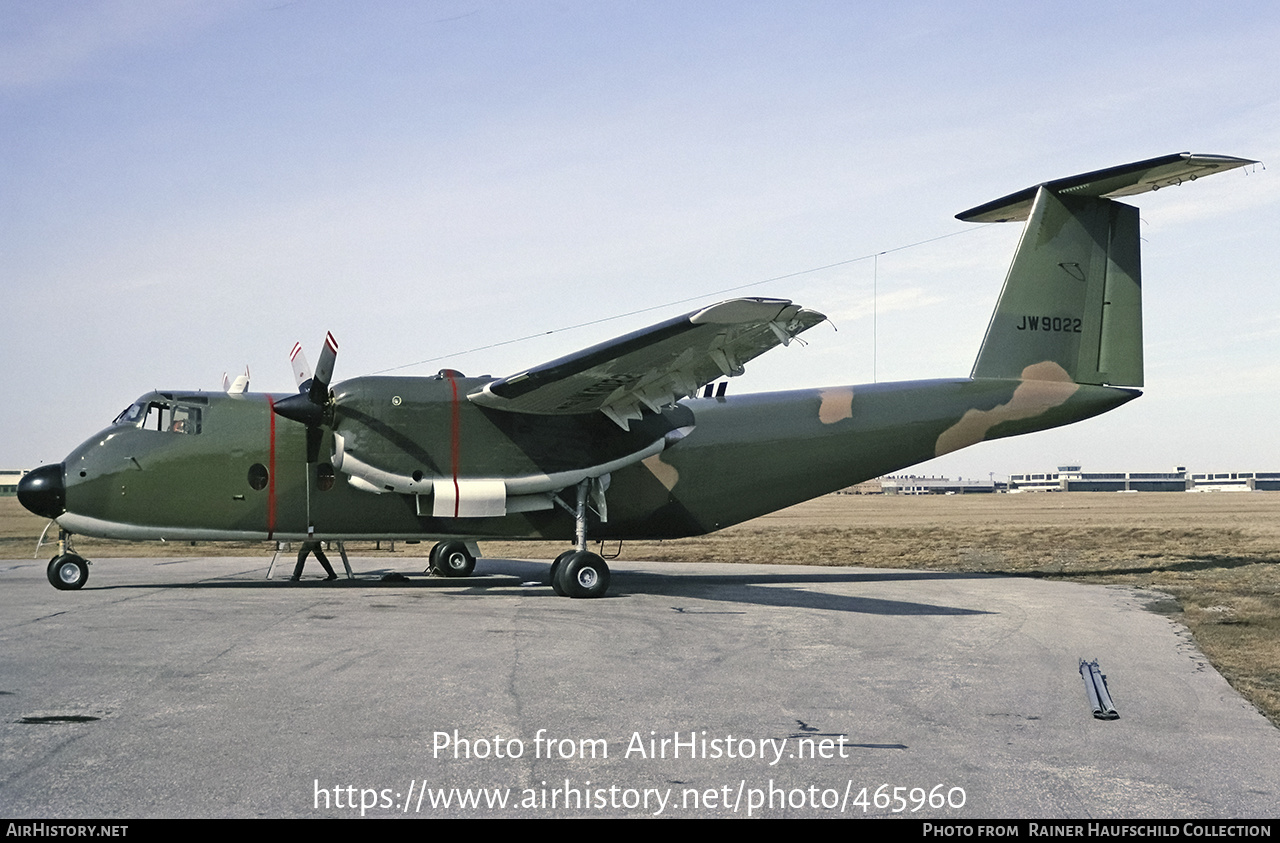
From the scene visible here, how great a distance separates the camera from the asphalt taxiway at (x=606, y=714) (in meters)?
5.89

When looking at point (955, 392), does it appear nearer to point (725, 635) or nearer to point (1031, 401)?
point (1031, 401)

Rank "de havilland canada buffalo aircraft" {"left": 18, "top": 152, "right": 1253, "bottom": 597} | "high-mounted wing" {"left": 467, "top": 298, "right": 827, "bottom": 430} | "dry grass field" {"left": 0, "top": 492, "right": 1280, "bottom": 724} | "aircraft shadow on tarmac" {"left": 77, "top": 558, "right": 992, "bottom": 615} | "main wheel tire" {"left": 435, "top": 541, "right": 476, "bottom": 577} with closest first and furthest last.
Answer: "dry grass field" {"left": 0, "top": 492, "right": 1280, "bottom": 724}, "high-mounted wing" {"left": 467, "top": 298, "right": 827, "bottom": 430}, "aircraft shadow on tarmac" {"left": 77, "top": 558, "right": 992, "bottom": 615}, "de havilland canada buffalo aircraft" {"left": 18, "top": 152, "right": 1253, "bottom": 597}, "main wheel tire" {"left": 435, "top": 541, "right": 476, "bottom": 577}

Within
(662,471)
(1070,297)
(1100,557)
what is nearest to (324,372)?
(662,471)

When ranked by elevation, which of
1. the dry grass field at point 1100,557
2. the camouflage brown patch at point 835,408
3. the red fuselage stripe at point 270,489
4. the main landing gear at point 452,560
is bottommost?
the dry grass field at point 1100,557

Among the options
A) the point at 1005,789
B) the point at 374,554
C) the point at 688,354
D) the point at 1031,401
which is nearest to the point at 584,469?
the point at 688,354

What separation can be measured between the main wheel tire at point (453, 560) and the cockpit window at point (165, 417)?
240 inches

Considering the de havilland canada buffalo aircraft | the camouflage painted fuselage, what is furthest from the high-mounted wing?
the camouflage painted fuselage

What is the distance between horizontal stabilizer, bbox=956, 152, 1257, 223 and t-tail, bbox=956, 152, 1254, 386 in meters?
0.06

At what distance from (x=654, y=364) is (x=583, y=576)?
3.97 metres

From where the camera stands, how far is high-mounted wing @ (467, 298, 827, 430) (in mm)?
14320

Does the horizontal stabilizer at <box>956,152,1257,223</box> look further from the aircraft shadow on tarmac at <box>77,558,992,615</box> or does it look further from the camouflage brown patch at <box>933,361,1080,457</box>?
the aircraft shadow on tarmac at <box>77,558,992,615</box>

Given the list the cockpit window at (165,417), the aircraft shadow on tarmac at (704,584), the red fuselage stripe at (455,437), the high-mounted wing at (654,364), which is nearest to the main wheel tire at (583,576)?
the aircraft shadow on tarmac at (704,584)

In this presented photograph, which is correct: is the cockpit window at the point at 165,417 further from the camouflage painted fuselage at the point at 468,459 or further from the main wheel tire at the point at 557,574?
the main wheel tire at the point at 557,574

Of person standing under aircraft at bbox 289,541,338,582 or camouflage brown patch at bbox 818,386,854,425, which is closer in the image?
person standing under aircraft at bbox 289,541,338,582
